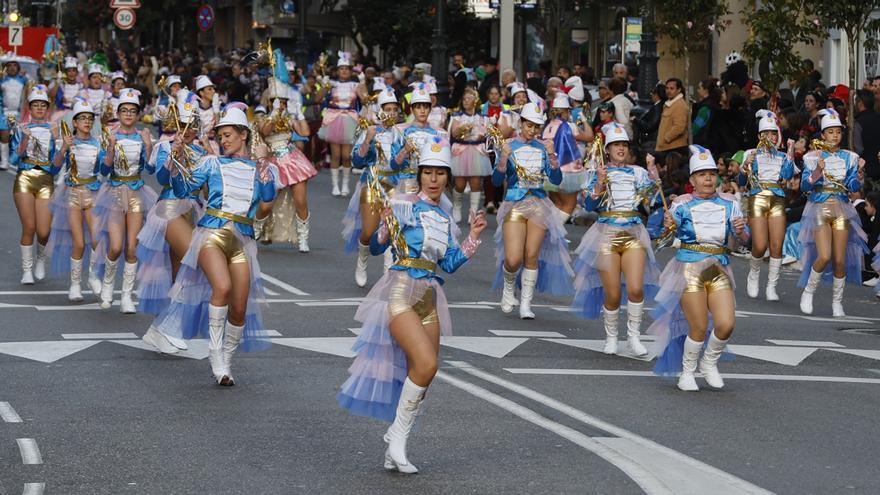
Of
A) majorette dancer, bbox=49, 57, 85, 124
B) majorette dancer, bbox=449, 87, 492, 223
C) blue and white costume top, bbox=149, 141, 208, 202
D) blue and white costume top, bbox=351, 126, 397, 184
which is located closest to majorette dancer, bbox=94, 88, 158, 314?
blue and white costume top, bbox=149, 141, 208, 202

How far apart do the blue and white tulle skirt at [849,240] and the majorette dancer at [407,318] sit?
8.15 meters

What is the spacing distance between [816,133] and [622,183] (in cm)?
856

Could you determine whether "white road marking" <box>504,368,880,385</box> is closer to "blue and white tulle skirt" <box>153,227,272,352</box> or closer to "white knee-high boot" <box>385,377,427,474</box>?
"blue and white tulle skirt" <box>153,227,272,352</box>

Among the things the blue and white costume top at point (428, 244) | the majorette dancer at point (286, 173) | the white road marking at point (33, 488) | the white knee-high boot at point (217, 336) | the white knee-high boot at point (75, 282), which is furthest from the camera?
the majorette dancer at point (286, 173)

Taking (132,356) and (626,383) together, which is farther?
(132,356)

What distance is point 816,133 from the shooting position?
22312 mm

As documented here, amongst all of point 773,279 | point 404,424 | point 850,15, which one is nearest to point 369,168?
point 773,279

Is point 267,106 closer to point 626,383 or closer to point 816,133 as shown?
point 816,133

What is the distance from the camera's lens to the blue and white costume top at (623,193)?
14.4 meters

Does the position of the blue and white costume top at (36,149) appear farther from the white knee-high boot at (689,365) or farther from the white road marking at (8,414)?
the white knee-high boot at (689,365)

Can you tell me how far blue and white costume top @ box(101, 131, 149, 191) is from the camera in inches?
635

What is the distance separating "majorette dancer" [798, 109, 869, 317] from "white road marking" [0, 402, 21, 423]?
901 cm

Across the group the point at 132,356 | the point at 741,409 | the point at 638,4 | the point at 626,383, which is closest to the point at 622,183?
the point at 626,383

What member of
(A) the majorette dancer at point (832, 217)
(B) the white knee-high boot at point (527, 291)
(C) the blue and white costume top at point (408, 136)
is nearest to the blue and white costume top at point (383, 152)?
(C) the blue and white costume top at point (408, 136)
